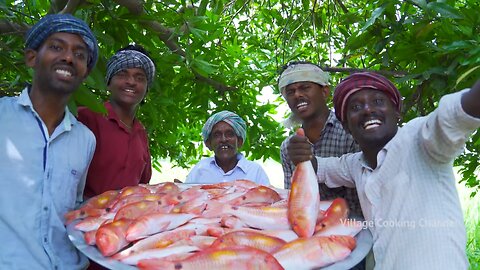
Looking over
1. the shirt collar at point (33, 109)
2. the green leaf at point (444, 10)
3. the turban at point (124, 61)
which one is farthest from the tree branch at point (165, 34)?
the green leaf at point (444, 10)

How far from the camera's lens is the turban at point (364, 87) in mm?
2131

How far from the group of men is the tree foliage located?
21 centimetres

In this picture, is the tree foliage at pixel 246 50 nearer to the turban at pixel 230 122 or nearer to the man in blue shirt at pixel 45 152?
the man in blue shirt at pixel 45 152

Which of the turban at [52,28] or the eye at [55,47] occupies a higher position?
the turban at [52,28]

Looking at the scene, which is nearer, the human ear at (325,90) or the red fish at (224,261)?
the red fish at (224,261)

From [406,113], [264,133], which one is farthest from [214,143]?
[406,113]

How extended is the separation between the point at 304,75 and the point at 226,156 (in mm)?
1147

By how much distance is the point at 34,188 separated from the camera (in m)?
2.00

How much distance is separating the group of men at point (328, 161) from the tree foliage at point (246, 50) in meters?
0.21

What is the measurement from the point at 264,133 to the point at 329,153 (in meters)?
1.73

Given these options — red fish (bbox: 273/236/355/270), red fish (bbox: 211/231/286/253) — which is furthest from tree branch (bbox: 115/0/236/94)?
red fish (bbox: 273/236/355/270)

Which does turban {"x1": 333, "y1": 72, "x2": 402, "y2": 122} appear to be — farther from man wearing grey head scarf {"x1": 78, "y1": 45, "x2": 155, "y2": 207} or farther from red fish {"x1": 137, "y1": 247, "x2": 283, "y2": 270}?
man wearing grey head scarf {"x1": 78, "y1": 45, "x2": 155, "y2": 207}

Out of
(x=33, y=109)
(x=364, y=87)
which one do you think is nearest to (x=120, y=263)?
(x=33, y=109)

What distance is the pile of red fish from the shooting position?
1.59 m
